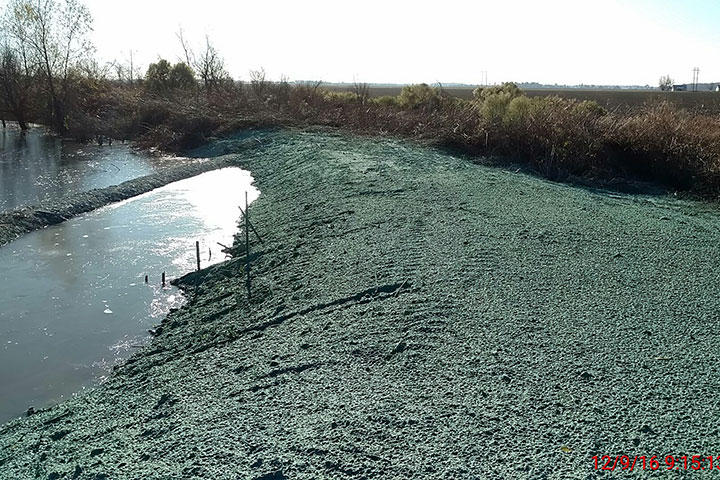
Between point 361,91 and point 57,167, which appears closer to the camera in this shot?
point 57,167

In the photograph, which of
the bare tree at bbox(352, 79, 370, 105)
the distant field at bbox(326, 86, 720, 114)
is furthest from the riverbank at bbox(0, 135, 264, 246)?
the distant field at bbox(326, 86, 720, 114)

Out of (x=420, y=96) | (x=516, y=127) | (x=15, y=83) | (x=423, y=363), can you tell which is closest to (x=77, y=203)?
(x=423, y=363)

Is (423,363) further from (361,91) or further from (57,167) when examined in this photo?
(361,91)

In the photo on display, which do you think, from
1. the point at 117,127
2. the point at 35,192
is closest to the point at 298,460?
the point at 35,192

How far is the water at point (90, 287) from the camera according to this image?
5.81 metres

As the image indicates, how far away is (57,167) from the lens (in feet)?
57.7

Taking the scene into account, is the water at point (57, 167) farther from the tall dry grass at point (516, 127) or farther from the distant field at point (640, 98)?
the distant field at point (640, 98)

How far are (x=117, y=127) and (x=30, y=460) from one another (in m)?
24.5
